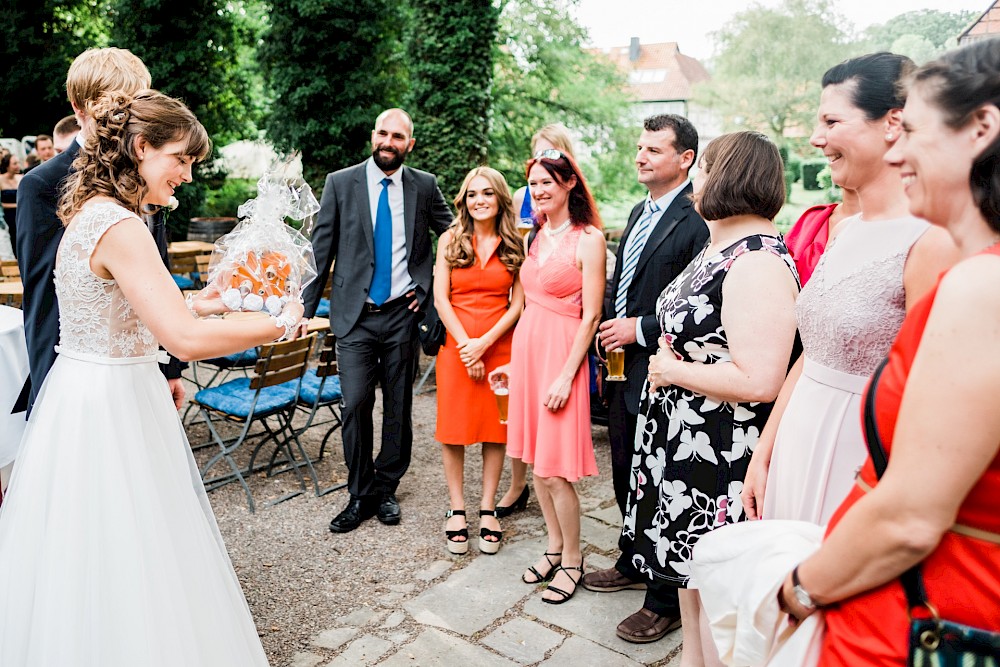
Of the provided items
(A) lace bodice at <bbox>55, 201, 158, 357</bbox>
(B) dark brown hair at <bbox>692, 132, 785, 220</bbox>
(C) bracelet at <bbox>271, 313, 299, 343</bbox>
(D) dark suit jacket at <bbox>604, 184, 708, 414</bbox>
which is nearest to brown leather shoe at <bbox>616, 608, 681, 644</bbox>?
(D) dark suit jacket at <bbox>604, 184, 708, 414</bbox>

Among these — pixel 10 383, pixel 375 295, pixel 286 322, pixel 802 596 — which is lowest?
pixel 10 383

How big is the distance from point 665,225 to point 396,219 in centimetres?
178

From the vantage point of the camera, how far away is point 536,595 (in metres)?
3.59

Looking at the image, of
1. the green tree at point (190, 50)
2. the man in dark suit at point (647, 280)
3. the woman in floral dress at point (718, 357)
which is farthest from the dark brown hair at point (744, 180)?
the green tree at point (190, 50)

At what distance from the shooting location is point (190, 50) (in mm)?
14484

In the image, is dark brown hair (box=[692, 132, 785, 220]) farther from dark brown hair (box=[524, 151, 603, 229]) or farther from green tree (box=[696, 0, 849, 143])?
green tree (box=[696, 0, 849, 143])

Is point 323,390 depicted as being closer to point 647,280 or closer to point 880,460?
point 647,280

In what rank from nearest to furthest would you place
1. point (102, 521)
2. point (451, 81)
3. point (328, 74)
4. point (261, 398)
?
point (102, 521) → point (261, 398) → point (451, 81) → point (328, 74)

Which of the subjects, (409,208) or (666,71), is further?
(666,71)

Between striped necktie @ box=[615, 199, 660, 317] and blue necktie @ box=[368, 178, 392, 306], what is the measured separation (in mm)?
1481

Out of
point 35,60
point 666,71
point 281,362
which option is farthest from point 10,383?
point 666,71

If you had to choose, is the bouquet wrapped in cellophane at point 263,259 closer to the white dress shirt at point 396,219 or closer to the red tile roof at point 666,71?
the white dress shirt at point 396,219

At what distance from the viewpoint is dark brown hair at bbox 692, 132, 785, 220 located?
238 centimetres

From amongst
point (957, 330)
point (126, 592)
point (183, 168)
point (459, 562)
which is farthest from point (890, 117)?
point (459, 562)
